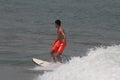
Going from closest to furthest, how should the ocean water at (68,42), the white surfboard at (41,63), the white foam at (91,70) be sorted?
the white foam at (91,70) < the ocean water at (68,42) < the white surfboard at (41,63)

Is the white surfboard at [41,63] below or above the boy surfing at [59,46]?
below

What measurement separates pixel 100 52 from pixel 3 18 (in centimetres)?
1781

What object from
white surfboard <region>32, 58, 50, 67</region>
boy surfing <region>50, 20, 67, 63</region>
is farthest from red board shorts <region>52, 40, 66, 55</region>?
white surfboard <region>32, 58, 50, 67</region>

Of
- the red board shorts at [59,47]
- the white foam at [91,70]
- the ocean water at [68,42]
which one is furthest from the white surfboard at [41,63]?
the white foam at [91,70]

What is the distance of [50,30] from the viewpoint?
3048cm

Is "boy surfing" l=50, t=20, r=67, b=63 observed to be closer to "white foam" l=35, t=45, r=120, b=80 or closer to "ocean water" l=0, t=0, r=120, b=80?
"ocean water" l=0, t=0, r=120, b=80

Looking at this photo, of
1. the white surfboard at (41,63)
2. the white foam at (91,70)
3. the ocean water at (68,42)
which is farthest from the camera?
the white surfboard at (41,63)

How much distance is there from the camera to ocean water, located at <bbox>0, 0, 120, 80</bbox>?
1600cm

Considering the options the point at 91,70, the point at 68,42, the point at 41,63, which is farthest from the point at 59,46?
the point at 68,42

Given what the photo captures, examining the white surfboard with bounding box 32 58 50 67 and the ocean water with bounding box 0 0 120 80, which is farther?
the white surfboard with bounding box 32 58 50 67

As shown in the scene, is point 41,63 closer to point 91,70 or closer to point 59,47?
point 59,47

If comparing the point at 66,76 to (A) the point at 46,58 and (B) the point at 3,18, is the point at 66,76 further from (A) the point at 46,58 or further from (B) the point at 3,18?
(B) the point at 3,18

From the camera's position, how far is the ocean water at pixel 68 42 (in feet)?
52.5

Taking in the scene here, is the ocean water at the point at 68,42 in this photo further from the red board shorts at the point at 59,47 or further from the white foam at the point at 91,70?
the red board shorts at the point at 59,47
